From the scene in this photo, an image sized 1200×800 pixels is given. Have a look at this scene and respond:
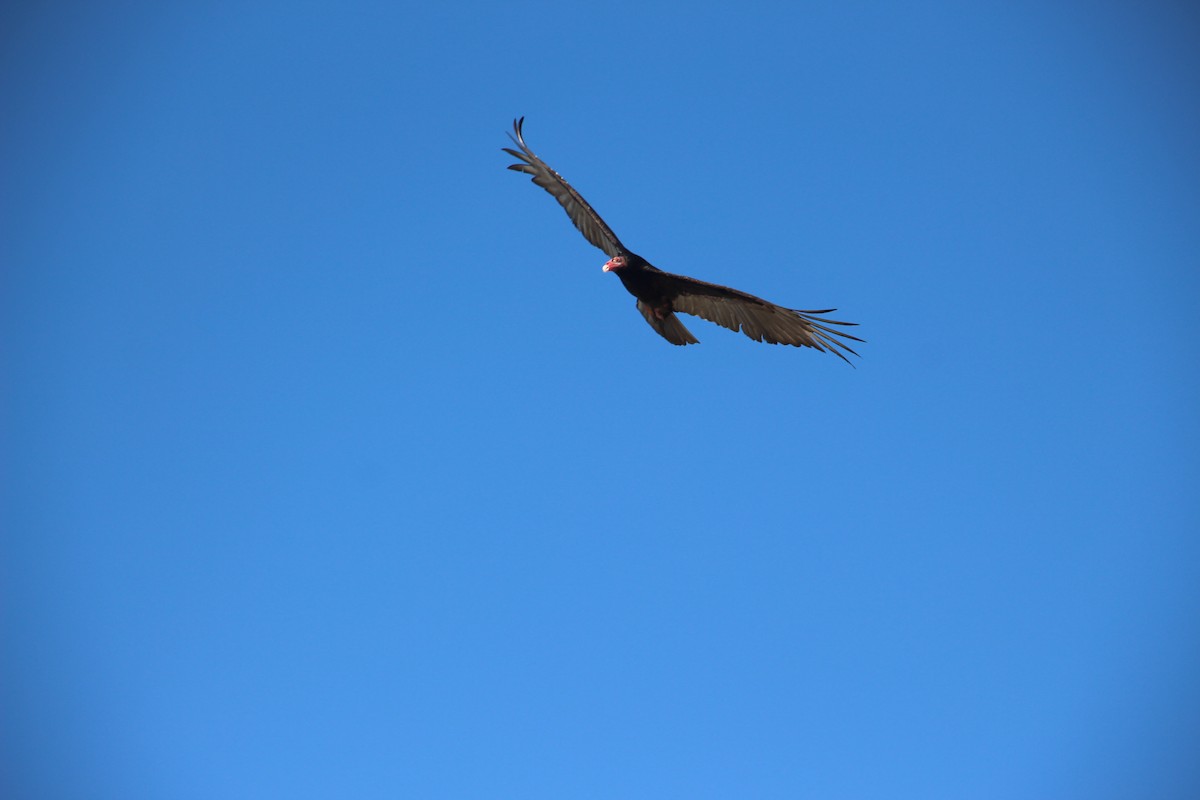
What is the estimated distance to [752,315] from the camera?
1661 cm

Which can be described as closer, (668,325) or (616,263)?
(616,263)

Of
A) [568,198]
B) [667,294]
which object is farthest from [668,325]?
[568,198]

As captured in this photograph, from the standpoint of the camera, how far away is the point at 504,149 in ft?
55.9

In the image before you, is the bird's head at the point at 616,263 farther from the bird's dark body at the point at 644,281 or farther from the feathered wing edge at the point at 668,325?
the feathered wing edge at the point at 668,325

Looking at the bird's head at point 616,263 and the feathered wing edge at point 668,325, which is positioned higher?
the bird's head at point 616,263

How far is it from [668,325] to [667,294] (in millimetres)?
606

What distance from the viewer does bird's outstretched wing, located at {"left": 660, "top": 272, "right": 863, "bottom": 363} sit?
51.2ft

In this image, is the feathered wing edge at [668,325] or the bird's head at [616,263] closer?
the bird's head at [616,263]

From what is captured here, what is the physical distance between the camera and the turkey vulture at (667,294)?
53.3 feet

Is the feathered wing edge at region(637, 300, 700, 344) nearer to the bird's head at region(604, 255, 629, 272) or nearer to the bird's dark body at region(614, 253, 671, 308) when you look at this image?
the bird's dark body at region(614, 253, 671, 308)

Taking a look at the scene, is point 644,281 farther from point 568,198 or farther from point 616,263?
point 568,198

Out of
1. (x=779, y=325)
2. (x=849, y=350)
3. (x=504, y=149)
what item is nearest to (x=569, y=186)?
(x=504, y=149)

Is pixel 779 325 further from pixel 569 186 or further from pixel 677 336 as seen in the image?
pixel 569 186

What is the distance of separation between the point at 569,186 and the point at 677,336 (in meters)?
3.33
